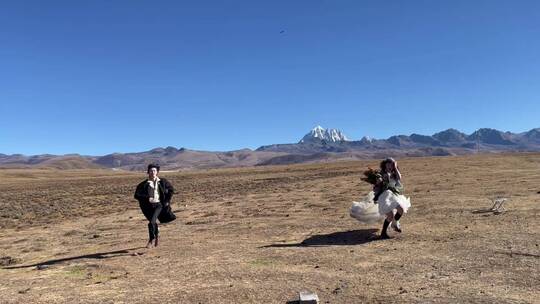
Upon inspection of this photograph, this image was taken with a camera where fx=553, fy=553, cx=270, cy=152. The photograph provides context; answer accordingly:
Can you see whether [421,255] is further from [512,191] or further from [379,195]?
[512,191]

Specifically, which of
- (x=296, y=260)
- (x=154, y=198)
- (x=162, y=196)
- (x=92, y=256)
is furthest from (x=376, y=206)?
(x=92, y=256)

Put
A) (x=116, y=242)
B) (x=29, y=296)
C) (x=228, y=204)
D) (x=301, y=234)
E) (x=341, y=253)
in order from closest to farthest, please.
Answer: (x=29, y=296) → (x=341, y=253) → (x=301, y=234) → (x=116, y=242) → (x=228, y=204)

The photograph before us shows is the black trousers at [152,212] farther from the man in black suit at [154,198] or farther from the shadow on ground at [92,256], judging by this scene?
the shadow on ground at [92,256]

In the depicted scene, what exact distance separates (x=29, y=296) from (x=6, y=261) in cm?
630

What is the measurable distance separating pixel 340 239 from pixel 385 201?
180 cm

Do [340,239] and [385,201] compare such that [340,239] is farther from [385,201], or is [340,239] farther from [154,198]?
[154,198]

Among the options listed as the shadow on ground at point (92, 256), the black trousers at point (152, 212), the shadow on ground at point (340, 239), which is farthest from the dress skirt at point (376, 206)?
the shadow on ground at point (92, 256)

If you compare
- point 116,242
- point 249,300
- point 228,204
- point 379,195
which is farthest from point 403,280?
point 228,204

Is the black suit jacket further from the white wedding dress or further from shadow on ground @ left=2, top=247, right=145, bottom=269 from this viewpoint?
the white wedding dress

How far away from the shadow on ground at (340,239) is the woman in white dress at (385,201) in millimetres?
446

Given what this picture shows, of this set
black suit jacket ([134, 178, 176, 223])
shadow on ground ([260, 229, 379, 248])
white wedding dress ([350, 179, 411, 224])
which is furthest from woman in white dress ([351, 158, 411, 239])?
black suit jacket ([134, 178, 176, 223])

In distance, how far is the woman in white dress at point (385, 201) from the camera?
16.4 meters

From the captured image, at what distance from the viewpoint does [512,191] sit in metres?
25.3

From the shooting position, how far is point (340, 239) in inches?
664
